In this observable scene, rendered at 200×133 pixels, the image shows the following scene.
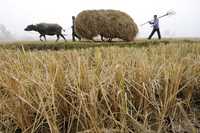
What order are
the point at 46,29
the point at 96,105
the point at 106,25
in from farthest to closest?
the point at 46,29 < the point at 106,25 < the point at 96,105

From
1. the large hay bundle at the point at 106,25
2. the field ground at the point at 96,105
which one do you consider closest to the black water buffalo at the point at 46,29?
the large hay bundle at the point at 106,25

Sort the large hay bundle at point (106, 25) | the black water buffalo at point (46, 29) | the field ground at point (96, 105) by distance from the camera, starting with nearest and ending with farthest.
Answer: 1. the field ground at point (96, 105)
2. the large hay bundle at point (106, 25)
3. the black water buffalo at point (46, 29)

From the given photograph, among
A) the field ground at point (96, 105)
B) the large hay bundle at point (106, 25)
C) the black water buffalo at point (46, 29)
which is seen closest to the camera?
the field ground at point (96, 105)

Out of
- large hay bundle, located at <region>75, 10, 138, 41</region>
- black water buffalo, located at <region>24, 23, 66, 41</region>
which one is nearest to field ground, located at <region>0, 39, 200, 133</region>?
large hay bundle, located at <region>75, 10, 138, 41</region>

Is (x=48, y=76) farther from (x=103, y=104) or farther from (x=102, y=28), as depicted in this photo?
(x=102, y=28)

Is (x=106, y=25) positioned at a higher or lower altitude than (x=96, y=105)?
higher

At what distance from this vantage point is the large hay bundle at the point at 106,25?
577 inches

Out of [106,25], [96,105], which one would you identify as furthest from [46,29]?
[96,105]

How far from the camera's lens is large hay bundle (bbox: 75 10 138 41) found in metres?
14.6

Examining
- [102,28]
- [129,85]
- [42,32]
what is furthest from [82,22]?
[129,85]

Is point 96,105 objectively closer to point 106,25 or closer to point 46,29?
point 106,25

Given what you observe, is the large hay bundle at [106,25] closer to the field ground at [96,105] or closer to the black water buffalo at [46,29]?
the black water buffalo at [46,29]

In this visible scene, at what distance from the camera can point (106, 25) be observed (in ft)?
48.0

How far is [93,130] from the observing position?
49.0 inches
